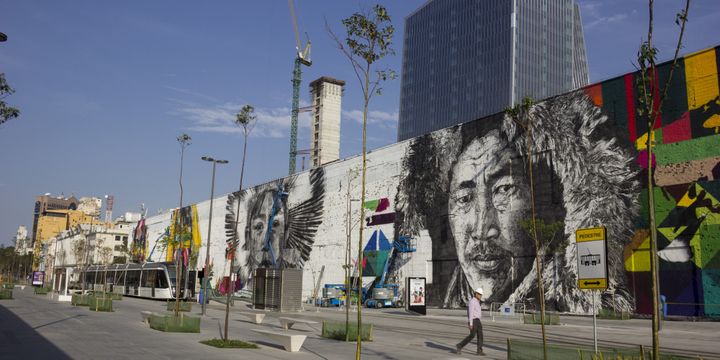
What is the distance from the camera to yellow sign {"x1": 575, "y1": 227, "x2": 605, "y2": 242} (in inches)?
476

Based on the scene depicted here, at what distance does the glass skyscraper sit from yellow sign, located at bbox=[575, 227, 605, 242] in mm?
140884

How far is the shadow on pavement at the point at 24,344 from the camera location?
14375 millimetres

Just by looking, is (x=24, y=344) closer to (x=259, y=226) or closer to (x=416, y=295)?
(x=416, y=295)

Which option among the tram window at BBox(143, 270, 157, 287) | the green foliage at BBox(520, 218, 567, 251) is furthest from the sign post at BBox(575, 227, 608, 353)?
the tram window at BBox(143, 270, 157, 287)

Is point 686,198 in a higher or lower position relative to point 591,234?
higher

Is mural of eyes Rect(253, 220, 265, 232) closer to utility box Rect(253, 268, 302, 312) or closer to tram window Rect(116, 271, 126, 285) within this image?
tram window Rect(116, 271, 126, 285)

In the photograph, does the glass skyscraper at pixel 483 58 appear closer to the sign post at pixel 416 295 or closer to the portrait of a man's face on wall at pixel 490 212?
the portrait of a man's face on wall at pixel 490 212

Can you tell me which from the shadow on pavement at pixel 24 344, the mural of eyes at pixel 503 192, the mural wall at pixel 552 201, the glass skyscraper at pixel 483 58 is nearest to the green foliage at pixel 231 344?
the shadow on pavement at pixel 24 344

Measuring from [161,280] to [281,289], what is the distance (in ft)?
56.9

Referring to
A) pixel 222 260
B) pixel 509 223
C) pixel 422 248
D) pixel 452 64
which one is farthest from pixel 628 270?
pixel 452 64

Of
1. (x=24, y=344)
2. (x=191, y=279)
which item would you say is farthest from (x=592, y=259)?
(x=191, y=279)

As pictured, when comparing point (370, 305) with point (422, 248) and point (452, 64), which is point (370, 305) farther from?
point (452, 64)

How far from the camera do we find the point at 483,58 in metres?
160

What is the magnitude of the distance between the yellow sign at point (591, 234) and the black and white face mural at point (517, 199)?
2737 centimetres
